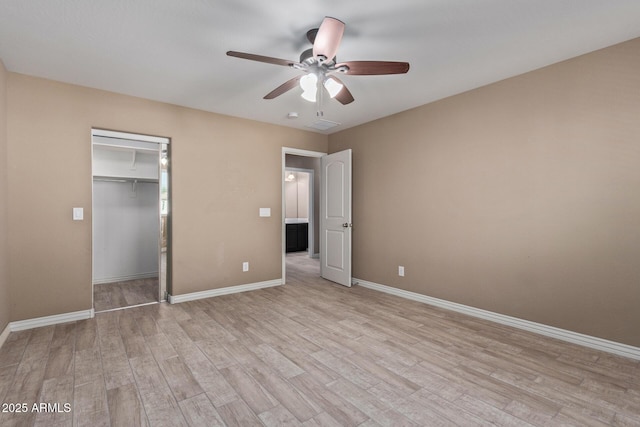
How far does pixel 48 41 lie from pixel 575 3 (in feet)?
12.4

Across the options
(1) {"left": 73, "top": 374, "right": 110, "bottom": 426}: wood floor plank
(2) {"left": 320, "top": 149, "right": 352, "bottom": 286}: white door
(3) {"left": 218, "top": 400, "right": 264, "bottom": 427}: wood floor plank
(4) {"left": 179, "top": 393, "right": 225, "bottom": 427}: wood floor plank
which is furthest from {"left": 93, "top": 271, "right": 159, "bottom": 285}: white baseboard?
(3) {"left": 218, "top": 400, "right": 264, "bottom": 427}: wood floor plank

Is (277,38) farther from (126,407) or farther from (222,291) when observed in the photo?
(222,291)

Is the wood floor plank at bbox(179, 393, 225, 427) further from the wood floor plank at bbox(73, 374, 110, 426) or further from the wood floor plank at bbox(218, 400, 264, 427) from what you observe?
the wood floor plank at bbox(73, 374, 110, 426)

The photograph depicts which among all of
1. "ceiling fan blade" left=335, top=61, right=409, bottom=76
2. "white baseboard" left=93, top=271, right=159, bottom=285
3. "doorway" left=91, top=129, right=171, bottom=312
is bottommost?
"white baseboard" left=93, top=271, right=159, bottom=285

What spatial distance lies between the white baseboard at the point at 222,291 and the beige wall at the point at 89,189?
73 mm

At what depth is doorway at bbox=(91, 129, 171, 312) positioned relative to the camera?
3.88 meters

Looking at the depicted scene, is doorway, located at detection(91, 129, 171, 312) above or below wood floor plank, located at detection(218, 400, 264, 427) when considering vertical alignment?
above

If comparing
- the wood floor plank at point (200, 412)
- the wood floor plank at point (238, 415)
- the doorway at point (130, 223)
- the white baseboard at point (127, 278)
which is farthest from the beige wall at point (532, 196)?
the white baseboard at point (127, 278)

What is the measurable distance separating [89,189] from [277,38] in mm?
2606

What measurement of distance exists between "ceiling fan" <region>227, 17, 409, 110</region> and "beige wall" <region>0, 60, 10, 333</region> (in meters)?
2.33

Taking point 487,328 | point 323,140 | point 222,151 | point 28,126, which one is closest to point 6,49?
point 28,126

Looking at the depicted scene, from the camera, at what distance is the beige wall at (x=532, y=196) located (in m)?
2.42

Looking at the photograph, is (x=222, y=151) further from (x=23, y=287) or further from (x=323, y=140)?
(x=23, y=287)

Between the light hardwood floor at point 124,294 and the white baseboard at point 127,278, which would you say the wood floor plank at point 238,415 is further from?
the white baseboard at point 127,278
